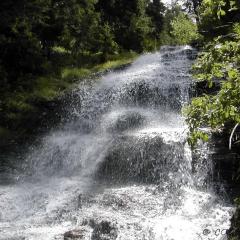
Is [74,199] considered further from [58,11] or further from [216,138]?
[58,11]

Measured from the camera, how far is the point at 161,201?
12.5m

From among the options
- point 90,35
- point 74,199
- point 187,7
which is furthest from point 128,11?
point 187,7

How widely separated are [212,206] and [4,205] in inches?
235

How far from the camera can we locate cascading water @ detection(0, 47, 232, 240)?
10883 mm

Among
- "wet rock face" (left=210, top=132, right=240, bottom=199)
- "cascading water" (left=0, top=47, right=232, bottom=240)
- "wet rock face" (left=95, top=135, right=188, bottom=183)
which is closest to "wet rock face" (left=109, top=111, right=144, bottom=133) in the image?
"cascading water" (left=0, top=47, right=232, bottom=240)

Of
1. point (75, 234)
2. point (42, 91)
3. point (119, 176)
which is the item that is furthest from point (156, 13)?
point (75, 234)

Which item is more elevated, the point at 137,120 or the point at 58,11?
the point at 58,11

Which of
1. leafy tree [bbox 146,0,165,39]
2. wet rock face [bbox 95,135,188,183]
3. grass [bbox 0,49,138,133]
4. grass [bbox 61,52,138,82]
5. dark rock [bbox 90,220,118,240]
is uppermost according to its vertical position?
leafy tree [bbox 146,0,165,39]

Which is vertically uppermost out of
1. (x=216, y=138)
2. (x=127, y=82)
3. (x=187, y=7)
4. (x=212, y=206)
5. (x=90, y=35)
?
(x=187, y=7)

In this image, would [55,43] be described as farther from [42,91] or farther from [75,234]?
[75,234]

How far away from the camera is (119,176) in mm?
14797

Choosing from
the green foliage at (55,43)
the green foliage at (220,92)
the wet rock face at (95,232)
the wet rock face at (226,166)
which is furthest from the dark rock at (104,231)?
the green foliage at (55,43)

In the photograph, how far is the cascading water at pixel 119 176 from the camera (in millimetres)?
10883

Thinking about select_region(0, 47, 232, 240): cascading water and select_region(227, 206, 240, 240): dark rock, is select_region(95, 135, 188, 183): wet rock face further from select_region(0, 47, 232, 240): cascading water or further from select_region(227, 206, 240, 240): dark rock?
select_region(227, 206, 240, 240): dark rock
